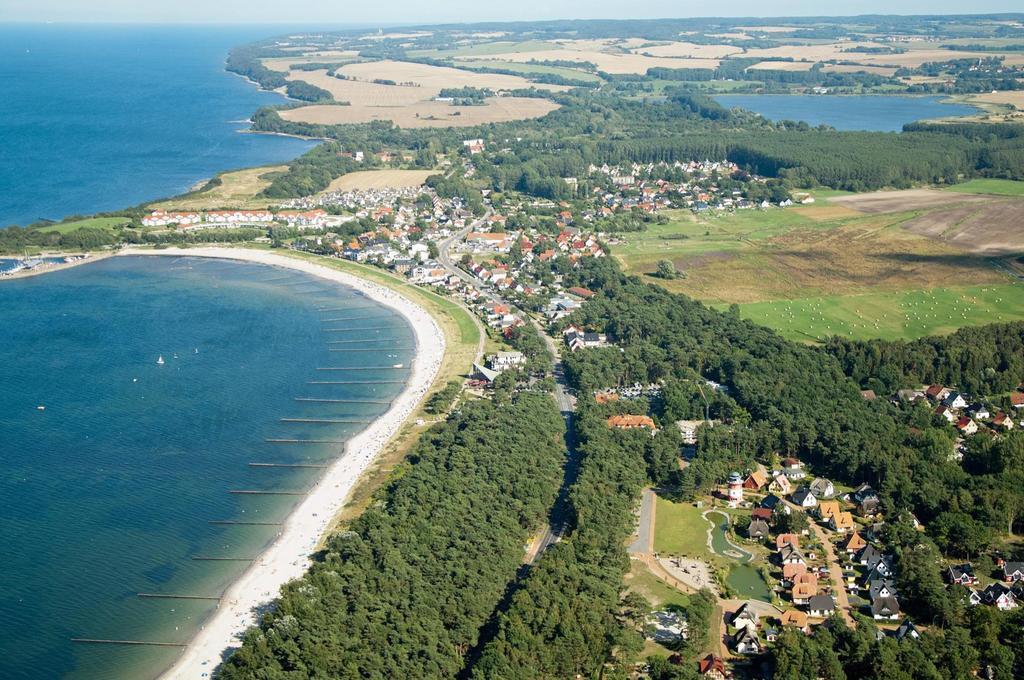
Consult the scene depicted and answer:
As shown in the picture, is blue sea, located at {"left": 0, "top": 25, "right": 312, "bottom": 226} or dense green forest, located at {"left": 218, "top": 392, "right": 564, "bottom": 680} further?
blue sea, located at {"left": 0, "top": 25, "right": 312, "bottom": 226}

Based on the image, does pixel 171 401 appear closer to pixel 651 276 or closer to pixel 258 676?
pixel 258 676

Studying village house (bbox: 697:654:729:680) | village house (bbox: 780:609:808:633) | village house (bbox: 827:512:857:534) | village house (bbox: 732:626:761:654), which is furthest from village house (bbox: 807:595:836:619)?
village house (bbox: 827:512:857:534)

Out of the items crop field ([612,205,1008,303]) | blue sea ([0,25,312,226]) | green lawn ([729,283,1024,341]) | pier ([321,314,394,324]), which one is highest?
blue sea ([0,25,312,226])

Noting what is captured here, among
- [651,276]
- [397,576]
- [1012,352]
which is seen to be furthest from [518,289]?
[397,576]

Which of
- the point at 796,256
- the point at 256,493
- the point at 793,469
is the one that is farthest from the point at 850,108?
the point at 256,493

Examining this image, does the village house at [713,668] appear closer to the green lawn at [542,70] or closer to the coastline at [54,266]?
the coastline at [54,266]

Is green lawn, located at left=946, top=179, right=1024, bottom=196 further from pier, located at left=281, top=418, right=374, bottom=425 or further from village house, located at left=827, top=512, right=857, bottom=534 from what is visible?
pier, located at left=281, top=418, right=374, bottom=425
